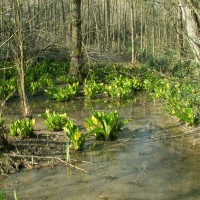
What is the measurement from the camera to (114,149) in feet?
20.3

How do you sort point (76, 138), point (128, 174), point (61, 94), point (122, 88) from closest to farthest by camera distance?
point (128, 174) < point (76, 138) < point (61, 94) < point (122, 88)

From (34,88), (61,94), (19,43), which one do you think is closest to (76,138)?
(19,43)

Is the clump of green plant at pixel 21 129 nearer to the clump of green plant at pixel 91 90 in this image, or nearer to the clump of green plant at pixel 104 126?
the clump of green plant at pixel 104 126

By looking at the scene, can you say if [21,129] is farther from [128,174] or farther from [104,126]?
[128,174]

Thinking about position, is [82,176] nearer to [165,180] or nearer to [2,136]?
[165,180]

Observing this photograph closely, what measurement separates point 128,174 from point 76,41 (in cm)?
1023

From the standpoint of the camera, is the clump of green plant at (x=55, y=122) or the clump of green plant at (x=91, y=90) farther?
the clump of green plant at (x=91, y=90)

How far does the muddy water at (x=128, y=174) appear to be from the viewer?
4363mm

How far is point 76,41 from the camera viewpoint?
47.7 ft

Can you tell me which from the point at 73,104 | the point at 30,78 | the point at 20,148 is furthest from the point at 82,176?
the point at 30,78

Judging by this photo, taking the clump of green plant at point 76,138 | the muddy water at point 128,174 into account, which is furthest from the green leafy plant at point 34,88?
the clump of green plant at point 76,138

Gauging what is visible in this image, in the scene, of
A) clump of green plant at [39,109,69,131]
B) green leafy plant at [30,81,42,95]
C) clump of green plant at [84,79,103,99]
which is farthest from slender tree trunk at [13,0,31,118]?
green leafy plant at [30,81,42,95]

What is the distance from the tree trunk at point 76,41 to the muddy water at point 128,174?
25.4ft

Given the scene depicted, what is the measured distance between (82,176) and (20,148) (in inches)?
61.8
